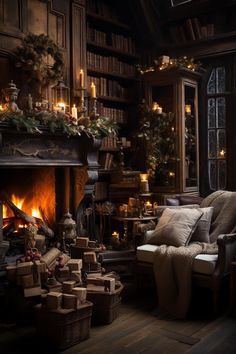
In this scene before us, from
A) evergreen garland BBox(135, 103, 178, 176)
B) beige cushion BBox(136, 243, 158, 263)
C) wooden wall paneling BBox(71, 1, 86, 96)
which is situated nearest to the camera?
beige cushion BBox(136, 243, 158, 263)

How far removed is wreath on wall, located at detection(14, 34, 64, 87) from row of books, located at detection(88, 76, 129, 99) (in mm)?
794

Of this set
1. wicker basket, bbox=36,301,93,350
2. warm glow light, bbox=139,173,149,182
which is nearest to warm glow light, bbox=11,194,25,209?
warm glow light, bbox=139,173,149,182

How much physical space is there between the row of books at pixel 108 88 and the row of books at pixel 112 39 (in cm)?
45

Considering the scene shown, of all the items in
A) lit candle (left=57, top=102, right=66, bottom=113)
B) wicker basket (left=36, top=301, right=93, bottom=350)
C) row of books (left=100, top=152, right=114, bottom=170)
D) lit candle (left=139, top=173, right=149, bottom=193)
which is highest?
lit candle (left=57, top=102, right=66, bottom=113)

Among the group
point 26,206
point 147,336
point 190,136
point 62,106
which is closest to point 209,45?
point 190,136

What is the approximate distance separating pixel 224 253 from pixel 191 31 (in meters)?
3.21

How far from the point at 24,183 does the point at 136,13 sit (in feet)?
9.03

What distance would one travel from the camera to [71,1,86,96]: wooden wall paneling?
4.68 metres

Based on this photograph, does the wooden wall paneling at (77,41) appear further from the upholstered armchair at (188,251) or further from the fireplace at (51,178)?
the upholstered armchair at (188,251)

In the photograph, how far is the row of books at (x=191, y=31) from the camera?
5.21m

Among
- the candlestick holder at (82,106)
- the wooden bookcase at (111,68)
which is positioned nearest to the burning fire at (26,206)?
the wooden bookcase at (111,68)

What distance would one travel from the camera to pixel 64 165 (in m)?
4.19

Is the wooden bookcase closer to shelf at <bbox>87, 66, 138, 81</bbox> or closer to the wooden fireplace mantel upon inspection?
shelf at <bbox>87, 66, 138, 81</bbox>

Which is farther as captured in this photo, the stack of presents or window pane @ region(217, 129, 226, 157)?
window pane @ region(217, 129, 226, 157)
